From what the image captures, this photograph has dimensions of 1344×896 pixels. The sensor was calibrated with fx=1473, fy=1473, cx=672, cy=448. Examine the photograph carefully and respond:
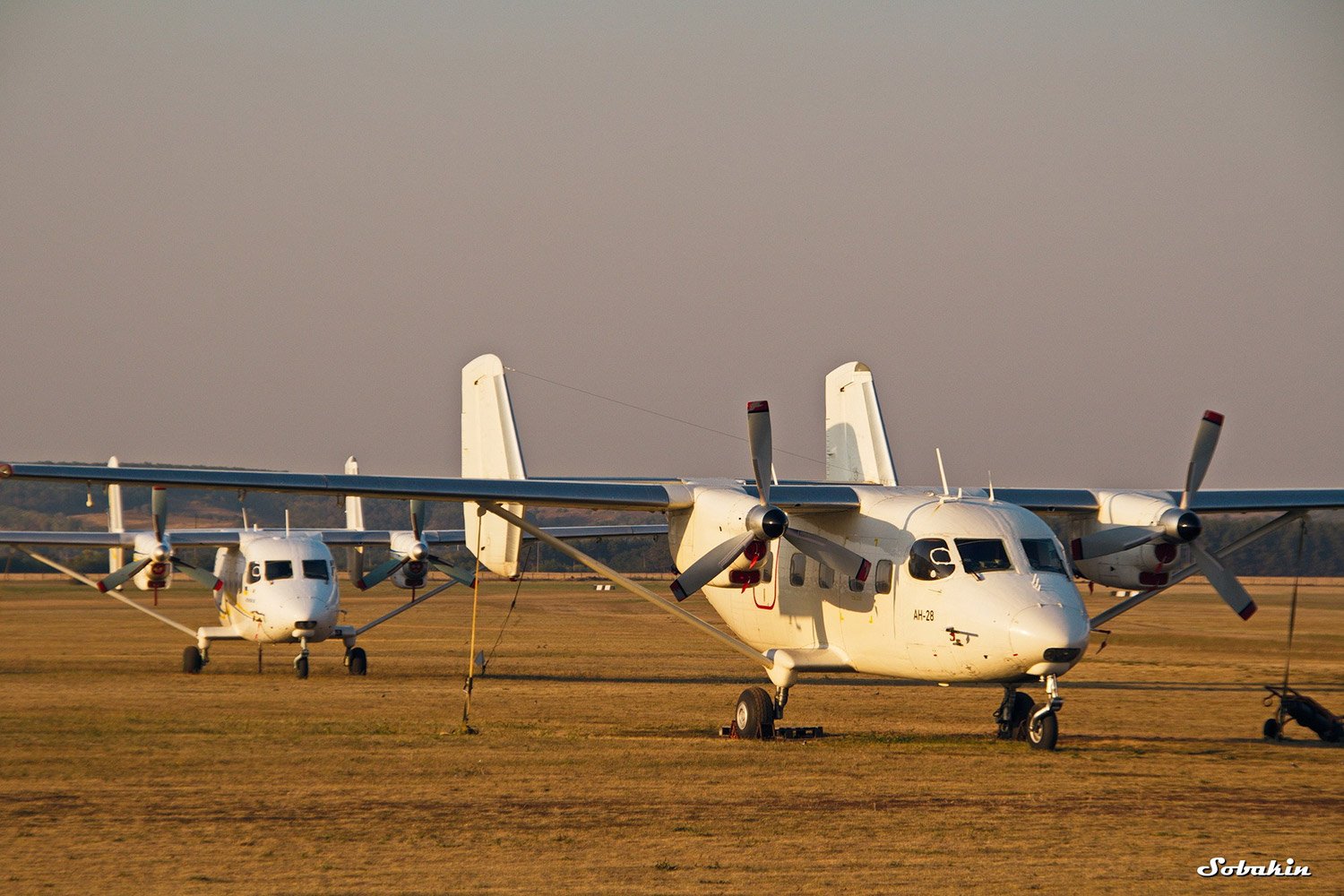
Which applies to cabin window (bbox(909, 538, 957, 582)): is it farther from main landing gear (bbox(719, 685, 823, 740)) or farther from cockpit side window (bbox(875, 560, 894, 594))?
main landing gear (bbox(719, 685, 823, 740))

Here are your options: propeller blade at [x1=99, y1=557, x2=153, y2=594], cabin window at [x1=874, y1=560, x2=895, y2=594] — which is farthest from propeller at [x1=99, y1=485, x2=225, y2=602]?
cabin window at [x1=874, y1=560, x2=895, y2=594]

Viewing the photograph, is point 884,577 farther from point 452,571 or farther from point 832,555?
point 452,571

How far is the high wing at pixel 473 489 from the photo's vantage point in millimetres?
17828

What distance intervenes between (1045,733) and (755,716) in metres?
3.48

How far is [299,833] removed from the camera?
37.6 feet

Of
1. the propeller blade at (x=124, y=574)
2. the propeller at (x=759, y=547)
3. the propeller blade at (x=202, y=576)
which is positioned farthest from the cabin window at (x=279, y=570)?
the propeller at (x=759, y=547)

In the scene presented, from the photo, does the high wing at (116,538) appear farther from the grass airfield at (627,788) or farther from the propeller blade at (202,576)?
the grass airfield at (627,788)

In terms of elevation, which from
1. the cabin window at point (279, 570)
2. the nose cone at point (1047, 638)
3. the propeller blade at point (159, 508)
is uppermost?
the propeller blade at point (159, 508)

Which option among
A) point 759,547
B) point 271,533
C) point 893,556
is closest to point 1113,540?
point 893,556

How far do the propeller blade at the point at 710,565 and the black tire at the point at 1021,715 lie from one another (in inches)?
155

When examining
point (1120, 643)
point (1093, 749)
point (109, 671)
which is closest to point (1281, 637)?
point (1120, 643)

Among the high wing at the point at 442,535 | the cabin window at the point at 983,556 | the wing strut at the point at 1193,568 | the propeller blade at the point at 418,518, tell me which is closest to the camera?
the cabin window at the point at 983,556

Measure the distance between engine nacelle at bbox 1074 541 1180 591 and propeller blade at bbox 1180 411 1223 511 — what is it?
26.6 inches

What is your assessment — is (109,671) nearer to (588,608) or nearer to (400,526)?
(588,608)
